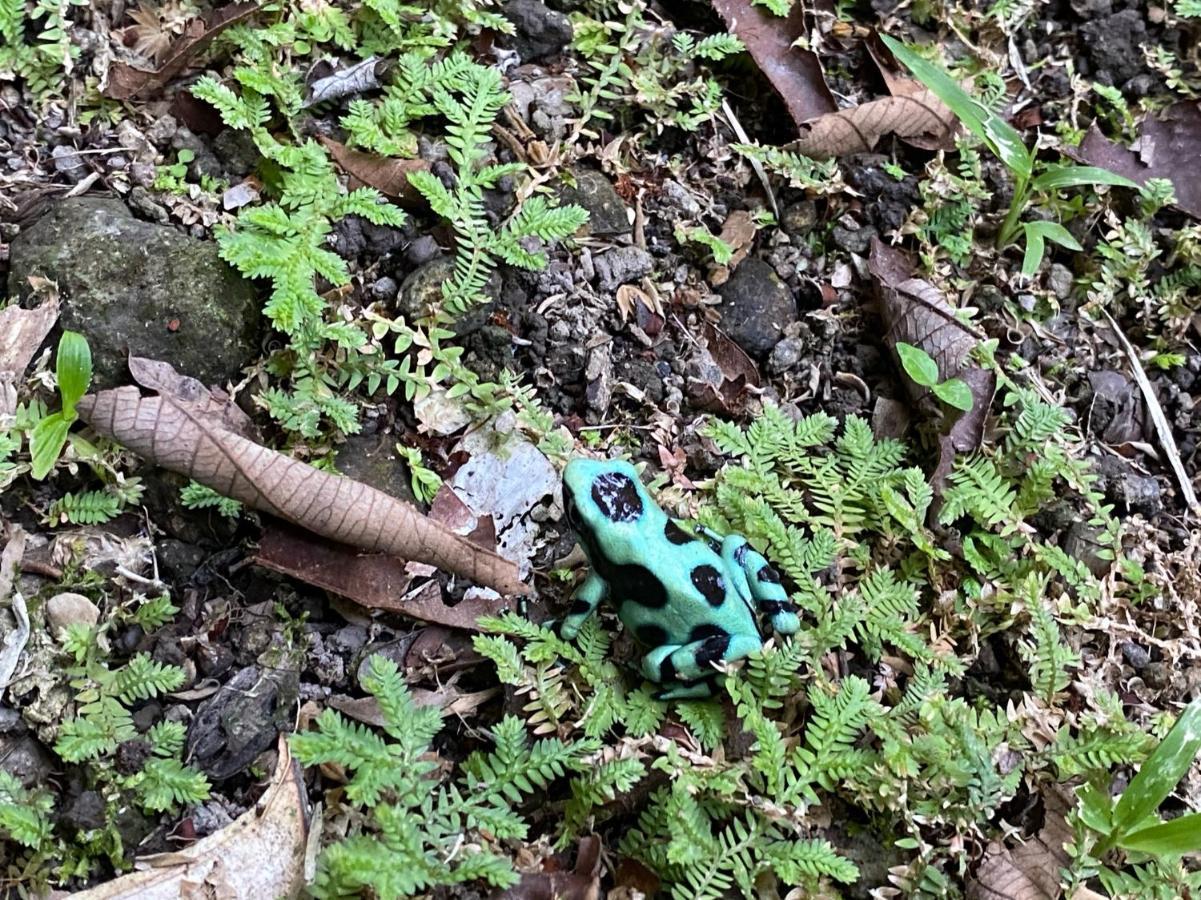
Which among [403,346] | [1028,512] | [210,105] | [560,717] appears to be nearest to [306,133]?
[210,105]

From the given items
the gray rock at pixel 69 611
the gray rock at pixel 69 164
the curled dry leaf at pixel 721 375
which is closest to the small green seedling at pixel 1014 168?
the curled dry leaf at pixel 721 375

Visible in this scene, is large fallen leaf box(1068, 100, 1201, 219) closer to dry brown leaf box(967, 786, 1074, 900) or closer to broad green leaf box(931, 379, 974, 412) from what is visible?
broad green leaf box(931, 379, 974, 412)

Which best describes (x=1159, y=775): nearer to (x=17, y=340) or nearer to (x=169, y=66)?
(x=17, y=340)

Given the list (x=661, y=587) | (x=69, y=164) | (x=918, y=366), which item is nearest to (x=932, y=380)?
(x=918, y=366)

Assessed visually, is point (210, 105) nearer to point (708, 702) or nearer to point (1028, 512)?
point (708, 702)

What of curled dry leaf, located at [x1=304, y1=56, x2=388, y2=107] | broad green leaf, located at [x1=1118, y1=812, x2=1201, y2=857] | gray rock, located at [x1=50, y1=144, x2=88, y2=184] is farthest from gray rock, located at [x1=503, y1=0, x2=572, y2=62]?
broad green leaf, located at [x1=1118, y1=812, x2=1201, y2=857]

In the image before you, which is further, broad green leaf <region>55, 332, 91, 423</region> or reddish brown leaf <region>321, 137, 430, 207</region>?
reddish brown leaf <region>321, 137, 430, 207</region>

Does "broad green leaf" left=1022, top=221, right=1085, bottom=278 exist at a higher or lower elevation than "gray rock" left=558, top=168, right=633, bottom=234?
lower
